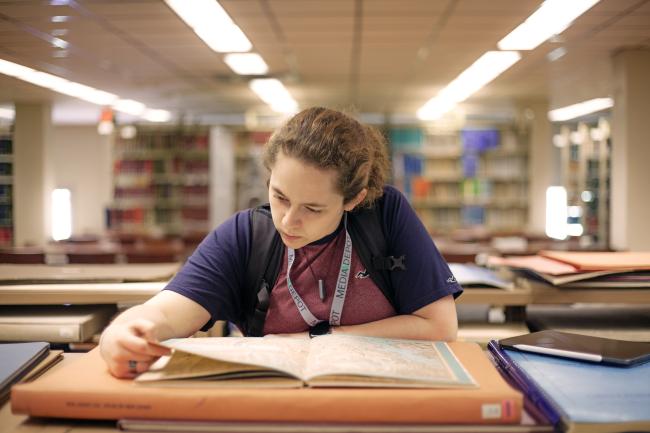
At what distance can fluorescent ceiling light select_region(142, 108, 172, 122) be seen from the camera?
948 centimetres

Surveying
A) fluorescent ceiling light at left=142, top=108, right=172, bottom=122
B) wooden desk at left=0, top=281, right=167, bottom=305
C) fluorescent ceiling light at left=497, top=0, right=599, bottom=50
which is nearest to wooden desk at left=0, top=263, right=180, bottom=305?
wooden desk at left=0, top=281, right=167, bottom=305

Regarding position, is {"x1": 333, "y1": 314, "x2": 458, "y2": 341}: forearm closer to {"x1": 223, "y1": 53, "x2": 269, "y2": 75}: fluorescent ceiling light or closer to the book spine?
the book spine

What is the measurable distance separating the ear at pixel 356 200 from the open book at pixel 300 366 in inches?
14.8

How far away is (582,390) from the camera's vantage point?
0.96m

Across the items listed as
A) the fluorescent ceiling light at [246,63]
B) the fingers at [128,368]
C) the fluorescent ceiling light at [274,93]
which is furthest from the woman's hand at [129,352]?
the fluorescent ceiling light at [274,93]

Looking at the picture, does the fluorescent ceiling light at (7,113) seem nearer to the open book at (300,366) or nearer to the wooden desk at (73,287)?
the wooden desk at (73,287)

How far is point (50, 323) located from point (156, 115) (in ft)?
29.1

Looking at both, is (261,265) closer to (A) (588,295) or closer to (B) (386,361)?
(B) (386,361)

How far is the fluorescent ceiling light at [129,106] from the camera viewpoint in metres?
8.07

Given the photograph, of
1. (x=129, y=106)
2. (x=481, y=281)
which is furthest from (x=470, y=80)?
(x=481, y=281)

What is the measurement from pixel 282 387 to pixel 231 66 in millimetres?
5567

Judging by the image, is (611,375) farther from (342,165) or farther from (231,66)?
(231,66)

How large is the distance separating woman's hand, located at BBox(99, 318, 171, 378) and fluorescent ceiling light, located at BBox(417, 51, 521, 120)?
15.9 feet

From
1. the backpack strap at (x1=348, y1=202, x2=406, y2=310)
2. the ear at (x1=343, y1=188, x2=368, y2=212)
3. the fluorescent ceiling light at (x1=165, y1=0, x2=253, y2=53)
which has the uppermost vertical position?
the fluorescent ceiling light at (x1=165, y1=0, x2=253, y2=53)
